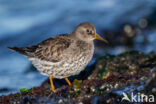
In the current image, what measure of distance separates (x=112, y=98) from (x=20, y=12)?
1602 centimetres

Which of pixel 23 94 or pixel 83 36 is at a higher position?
pixel 83 36

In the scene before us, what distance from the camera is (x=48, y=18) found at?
19922mm

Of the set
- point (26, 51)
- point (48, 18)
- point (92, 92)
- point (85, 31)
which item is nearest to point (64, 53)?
point (85, 31)

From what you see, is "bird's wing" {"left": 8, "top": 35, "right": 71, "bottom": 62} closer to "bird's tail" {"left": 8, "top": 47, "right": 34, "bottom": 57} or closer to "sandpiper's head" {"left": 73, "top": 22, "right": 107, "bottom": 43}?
"bird's tail" {"left": 8, "top": 47, "right": 34, "bottom": 57}

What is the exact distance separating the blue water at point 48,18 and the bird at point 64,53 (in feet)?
15.5

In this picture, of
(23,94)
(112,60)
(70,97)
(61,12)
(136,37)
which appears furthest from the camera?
(61,12)

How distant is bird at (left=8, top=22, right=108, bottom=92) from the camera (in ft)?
26.6

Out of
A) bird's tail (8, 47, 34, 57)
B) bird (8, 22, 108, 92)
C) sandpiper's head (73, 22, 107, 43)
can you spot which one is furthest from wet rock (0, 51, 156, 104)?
sandpiper's head (73, 22, 107, 43)

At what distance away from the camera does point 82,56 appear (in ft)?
27.3

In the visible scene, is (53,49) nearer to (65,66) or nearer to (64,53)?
(64,53)

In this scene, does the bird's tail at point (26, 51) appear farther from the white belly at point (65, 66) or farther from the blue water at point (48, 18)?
the blue water at point (48, 18)

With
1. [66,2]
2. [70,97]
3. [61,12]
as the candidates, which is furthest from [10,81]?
[66,2]

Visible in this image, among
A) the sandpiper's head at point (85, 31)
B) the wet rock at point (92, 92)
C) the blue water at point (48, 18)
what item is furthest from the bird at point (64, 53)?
the blue water at point (48, 18)

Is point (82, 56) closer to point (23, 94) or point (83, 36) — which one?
point (83, 36)
